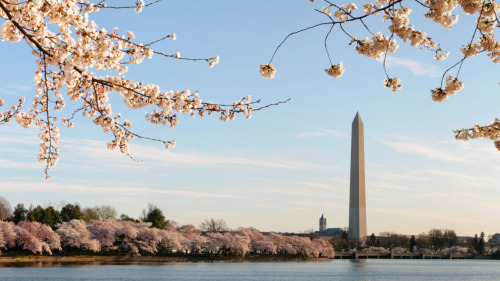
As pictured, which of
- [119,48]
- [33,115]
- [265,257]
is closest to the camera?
[119,48]

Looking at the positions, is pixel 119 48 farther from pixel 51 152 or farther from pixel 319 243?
pixel 319 243

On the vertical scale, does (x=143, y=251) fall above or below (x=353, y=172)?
below

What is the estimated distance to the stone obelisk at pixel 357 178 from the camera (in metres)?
61.9

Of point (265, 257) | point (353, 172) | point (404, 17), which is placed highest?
point (353, 172)

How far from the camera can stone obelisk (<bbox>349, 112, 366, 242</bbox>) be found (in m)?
61.9

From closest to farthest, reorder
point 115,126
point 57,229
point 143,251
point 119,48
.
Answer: point 119,48
point 115,126
point 57,229
point 143,251

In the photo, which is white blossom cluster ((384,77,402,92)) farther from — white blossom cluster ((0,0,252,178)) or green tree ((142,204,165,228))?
green tree ((142,204,165,228))

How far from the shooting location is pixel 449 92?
6.12 m

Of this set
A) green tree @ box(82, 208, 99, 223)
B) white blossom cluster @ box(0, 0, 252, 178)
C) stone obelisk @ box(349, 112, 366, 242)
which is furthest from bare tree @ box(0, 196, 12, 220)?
white blossom cluster @ box(0, 0, 252, 178)

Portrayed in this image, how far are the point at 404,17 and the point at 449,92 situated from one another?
1413 mm

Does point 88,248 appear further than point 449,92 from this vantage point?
Yes

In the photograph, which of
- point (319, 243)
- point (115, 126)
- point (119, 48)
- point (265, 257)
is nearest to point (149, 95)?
point (119, 48)

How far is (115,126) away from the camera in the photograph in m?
5.98

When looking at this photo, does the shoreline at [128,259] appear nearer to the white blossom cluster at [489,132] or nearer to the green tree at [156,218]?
the green tree at [156,218]
